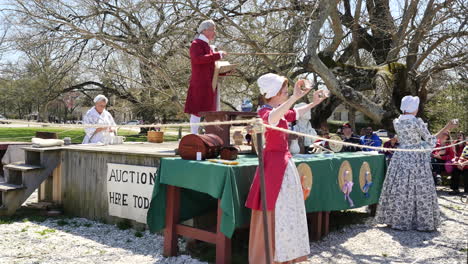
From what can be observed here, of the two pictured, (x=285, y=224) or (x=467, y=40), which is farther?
(x=467, y=40)

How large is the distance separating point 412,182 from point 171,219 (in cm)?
318

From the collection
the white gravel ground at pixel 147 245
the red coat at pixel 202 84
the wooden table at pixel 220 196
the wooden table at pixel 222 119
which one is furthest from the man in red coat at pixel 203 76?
the white gravel ground at pixel 147 245

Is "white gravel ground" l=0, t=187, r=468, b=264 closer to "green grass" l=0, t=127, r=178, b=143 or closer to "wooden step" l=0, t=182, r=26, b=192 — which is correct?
"wooden step" l=0, t=182, r=26, b=192

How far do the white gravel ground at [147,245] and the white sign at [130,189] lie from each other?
0.79 feet

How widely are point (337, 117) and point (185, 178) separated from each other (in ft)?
177

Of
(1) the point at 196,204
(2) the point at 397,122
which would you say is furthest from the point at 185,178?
(2) the point at 397,122

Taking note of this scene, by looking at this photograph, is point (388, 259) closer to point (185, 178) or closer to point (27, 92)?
point (185, 178)

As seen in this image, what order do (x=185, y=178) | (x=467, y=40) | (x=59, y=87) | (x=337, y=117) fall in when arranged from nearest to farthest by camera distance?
(x=185, y=178), (x=467, y=40), (x=59, y=87), (x=337, y=117)

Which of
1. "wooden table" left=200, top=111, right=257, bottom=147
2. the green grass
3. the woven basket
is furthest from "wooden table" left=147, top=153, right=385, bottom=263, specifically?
the green grass

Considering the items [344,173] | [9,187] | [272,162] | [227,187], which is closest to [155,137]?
[9,187]

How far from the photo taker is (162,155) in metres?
4.62

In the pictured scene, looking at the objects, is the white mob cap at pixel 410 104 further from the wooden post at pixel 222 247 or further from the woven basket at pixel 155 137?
the woven basket at pixel 155 137

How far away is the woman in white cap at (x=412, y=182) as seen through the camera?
5.29 metres

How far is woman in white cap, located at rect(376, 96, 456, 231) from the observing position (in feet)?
17.4
